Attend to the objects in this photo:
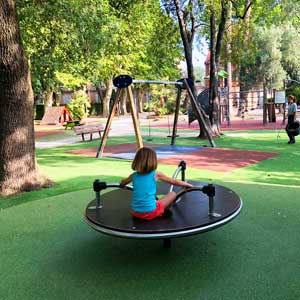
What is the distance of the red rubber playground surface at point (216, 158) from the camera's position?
9.46m

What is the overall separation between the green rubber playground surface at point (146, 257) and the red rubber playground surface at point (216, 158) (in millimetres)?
2887

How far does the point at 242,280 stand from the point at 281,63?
43960 millimetres

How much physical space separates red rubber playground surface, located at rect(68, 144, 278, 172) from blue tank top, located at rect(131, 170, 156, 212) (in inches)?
214

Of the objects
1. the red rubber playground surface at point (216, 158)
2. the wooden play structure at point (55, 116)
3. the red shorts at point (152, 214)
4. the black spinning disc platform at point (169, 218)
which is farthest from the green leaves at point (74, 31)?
the red shorts at point (152, 214)

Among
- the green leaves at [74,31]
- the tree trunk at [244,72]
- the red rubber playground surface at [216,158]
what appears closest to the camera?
the red rubber playground surface at [216,158]

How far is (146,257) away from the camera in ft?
12.8

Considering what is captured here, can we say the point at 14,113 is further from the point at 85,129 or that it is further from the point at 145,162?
the point at 85,129

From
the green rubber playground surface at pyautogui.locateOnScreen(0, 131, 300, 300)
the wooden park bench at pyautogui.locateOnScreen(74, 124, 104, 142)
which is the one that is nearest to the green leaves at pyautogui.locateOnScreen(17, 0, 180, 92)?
the wooden park bench at pyautogui.locateOnScreen(74, 124, 104, 142)

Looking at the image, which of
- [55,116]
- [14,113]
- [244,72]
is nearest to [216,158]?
[14,113]

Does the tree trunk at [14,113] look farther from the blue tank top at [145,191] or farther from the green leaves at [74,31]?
the green leaves at [74,31]

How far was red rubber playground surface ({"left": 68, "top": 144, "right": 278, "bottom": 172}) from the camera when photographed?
9.46 m

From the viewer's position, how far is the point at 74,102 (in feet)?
98.9

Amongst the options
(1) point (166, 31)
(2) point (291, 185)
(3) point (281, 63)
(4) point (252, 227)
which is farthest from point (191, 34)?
(3) point (281, 63)

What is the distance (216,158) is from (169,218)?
714 centimetres
